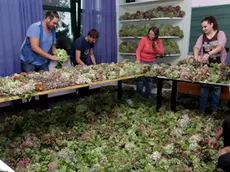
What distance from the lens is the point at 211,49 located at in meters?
4.11

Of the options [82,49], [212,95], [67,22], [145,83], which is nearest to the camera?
[212,95]

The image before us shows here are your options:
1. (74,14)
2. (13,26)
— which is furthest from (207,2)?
(13,26)

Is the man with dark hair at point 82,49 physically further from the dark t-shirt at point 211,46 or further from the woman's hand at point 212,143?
the woman's hand at point 212,143

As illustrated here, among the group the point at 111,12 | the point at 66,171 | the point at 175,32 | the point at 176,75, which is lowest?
the point at 66,171

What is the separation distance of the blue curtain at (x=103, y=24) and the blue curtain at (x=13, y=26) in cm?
143

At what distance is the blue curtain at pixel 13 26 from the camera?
4566 millimetres

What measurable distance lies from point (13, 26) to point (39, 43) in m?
1.10

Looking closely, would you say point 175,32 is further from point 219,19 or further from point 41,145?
point 41,145

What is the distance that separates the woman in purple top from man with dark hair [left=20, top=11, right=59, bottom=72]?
8.32 feet

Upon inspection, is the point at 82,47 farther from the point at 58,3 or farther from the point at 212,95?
the point at 212,95

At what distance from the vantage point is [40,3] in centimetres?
502

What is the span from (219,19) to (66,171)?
4.76m

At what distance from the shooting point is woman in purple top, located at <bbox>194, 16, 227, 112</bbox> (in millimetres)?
3969

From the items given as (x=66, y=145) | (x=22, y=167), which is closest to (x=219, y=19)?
(x=66, y=145)
